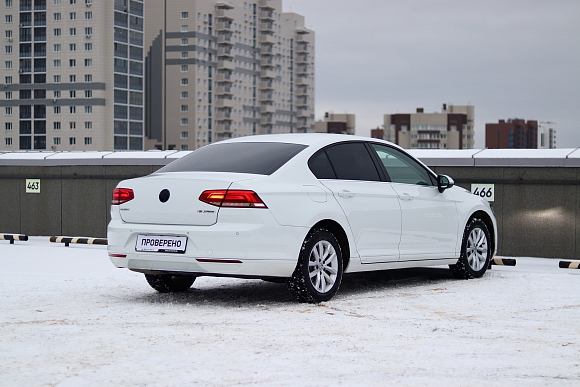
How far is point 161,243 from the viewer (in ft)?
26.5

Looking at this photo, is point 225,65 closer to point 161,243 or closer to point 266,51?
point 266,51

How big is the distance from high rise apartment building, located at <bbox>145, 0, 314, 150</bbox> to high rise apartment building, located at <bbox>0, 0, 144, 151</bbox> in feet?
23.4

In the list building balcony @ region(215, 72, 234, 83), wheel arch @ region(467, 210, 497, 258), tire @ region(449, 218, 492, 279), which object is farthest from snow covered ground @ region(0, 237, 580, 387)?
building balcony @ region(215, 72, 234, 83)

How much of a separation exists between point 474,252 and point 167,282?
147 inches

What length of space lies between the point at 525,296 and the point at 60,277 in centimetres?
511

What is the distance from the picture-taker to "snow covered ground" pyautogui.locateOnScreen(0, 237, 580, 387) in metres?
5.34

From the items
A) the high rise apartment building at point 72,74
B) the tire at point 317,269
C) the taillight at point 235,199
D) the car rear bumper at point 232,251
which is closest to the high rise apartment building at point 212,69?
the high rise apartment building at point 72,74

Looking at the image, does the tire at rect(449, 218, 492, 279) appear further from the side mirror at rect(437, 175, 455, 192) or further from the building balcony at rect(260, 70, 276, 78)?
the building balcony at rect(260, 70, 276, 78)

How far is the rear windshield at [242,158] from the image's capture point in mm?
8312

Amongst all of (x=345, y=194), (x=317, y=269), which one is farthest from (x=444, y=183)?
(x=317, y=269)

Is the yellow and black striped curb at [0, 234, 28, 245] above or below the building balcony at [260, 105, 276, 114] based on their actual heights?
below

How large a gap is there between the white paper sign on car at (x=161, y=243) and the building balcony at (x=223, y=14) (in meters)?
155

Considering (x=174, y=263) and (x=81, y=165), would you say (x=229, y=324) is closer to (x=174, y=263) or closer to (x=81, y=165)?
(x=174, y=263)

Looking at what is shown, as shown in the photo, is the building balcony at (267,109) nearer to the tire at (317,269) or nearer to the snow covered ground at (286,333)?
the snow covered ground at (286,333)
